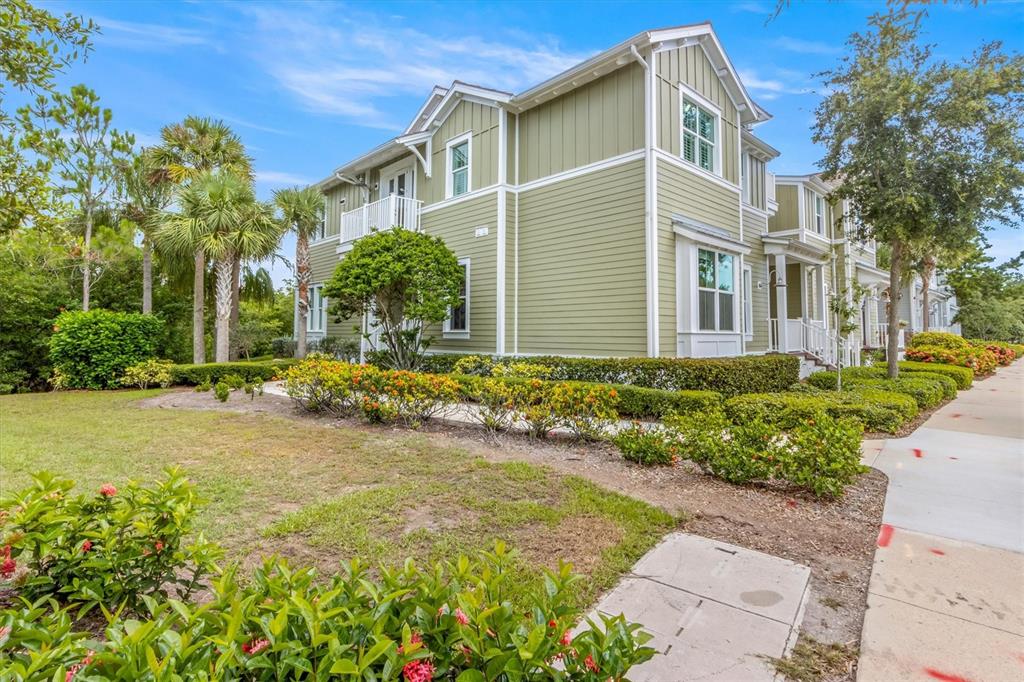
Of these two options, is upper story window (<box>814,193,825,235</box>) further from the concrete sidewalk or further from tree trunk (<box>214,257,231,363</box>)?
tree trunk (<box>214,257,231,363</box>)

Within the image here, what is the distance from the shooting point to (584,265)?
1111cm

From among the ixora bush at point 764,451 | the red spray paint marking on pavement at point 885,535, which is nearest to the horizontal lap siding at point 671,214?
the ixora bush at point 764,451

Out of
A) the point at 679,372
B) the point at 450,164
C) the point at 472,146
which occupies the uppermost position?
the point at 472,146

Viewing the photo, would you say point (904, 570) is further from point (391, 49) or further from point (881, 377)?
point (391, 49)

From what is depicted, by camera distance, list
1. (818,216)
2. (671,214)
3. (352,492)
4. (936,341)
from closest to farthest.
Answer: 1. (352,492)
2. (671,214)
3. (818,216)
4. (936,341)

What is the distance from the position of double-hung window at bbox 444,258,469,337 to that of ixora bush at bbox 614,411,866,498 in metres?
8.25

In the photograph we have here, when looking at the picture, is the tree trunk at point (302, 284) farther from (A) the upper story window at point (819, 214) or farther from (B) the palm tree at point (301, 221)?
(A) the upper story window at point (819, 214)

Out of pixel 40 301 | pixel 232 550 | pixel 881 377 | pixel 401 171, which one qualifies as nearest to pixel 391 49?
pixel 401 171

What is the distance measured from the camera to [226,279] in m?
15.4

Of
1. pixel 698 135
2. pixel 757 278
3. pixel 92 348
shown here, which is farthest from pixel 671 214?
pixel 92 348

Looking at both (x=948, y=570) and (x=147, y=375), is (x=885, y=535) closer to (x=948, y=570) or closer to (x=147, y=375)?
(x=948, y=570)

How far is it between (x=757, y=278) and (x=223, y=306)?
1617 centimetres

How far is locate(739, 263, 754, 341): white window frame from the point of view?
12.8 meters

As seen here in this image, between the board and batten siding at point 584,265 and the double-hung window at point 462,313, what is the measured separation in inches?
64.6
